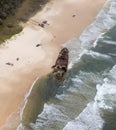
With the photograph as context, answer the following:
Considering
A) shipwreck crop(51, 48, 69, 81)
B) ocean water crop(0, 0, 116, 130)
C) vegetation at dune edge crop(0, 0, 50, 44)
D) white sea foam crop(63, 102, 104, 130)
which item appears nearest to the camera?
white sea foam crop(63, 102, 104, 130)

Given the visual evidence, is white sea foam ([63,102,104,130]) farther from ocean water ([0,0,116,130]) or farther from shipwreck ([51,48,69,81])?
shipwreck ([51,48,69,81])

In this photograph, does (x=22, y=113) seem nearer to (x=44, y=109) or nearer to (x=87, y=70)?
(x=44, y=109)

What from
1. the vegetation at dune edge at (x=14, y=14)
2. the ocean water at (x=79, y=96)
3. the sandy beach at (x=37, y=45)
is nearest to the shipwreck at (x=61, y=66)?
the ocean water at (x=79, y=96)

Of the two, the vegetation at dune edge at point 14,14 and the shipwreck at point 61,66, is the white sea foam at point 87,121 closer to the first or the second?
the shipwreck at point 61,66

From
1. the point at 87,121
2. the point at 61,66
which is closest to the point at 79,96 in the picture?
the point at 87,121

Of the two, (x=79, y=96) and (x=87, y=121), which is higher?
(x=79, y=96)

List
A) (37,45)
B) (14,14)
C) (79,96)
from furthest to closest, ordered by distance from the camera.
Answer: (14,14)
(37,45)
(79,96)

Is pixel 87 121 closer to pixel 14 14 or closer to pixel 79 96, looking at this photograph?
pixel 79 96

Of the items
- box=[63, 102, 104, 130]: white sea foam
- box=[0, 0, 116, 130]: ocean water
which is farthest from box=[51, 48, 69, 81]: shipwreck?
box=[63, 102, 104, 130]: white sea foam
